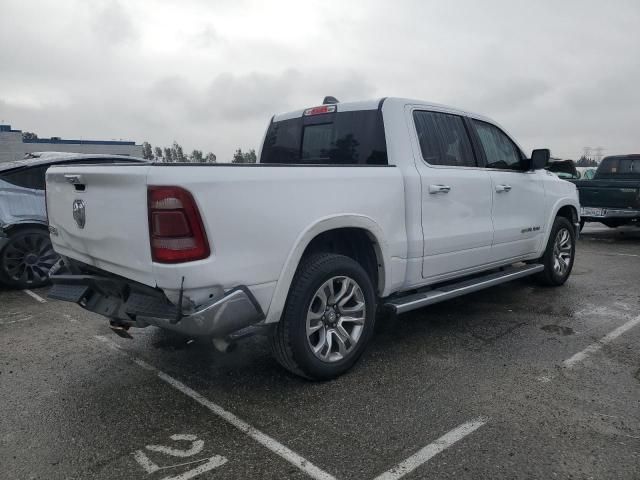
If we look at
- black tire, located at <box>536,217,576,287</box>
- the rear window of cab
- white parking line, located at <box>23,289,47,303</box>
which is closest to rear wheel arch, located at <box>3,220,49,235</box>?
white parking line, located at <box>23,289,47,303</box>

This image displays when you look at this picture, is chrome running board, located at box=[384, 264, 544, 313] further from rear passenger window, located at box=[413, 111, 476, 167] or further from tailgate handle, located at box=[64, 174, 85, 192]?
tailgate handle, located at box=[64, 174, 85, 192]

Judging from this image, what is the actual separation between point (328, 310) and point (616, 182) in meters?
Answer: 8.91

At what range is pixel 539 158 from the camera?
15.9 ft

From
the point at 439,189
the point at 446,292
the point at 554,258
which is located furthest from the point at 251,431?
the point at 554,258

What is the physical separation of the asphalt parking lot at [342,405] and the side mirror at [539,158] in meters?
1.57

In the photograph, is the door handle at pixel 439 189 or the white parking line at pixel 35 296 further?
the white parking line at pixel 35 296

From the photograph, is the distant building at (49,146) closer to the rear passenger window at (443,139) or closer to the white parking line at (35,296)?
the white parking line at (35,296)

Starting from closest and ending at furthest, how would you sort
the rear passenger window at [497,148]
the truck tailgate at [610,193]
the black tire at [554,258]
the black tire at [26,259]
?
1. the rear passenger window at [497,148]
2. the black tire at [554,258]
3. the black tire at [26,259]
4. the truck tailgate at [610,193]

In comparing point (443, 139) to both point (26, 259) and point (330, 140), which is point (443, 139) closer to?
point (330, 140)

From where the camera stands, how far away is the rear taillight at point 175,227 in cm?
247

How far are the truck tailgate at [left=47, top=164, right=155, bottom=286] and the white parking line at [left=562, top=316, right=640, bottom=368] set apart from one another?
3.02 metres

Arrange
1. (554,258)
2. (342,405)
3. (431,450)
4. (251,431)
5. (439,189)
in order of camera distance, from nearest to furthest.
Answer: (431,450), (251,431), (342,405), (439,189), (554,258)

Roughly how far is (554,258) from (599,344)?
193 cm

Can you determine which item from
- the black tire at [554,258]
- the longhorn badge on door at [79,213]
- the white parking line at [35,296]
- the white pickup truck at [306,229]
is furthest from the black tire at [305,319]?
the white parking line at [35,296]
